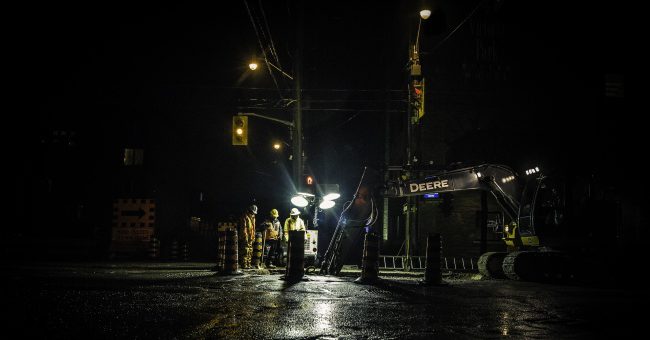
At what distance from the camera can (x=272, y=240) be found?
70.3 feet

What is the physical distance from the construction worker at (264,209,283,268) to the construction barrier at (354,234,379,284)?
761 cm

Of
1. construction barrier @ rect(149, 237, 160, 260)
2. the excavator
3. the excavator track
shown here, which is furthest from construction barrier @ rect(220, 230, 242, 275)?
construction barrier @ rect(149, 237, 160, 260)

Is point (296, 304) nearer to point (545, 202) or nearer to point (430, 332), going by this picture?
point (430, 332)

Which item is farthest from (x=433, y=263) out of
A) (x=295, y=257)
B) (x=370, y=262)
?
(x=295, y=257)

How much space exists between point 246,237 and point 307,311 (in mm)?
11103

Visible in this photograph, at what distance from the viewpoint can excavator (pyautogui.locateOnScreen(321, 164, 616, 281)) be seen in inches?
563

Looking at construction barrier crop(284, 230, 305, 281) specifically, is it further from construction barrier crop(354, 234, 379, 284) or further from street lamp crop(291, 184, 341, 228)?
street lamp crop(291, 184, 341, 228)

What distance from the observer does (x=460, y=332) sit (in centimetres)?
664

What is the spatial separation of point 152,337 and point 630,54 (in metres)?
28.9

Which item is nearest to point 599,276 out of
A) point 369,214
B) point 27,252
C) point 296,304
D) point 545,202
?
point 545,202

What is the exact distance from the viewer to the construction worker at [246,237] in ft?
61.7

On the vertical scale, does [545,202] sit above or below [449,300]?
above

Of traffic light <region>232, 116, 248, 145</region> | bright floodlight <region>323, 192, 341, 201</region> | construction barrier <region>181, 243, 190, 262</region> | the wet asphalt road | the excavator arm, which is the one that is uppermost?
traffic light <region>232, 116, 248, 145</region>

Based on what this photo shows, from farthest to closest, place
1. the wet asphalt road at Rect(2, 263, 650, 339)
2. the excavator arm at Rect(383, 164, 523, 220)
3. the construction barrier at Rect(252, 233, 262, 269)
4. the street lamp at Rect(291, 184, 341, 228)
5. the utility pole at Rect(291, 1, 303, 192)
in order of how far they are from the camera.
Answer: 1. the utility pole at Rect(291, 1, 303, 192)
2. the street lamp at Rect(291, 184, 341, 228)
3. the construction barrier at Rect(252, 233, 262, 269)
4. the excavator arm at Rect(383, 164, 523, 220)
5. the wet asphalt road at Rect(2, 263, 650, 339)
